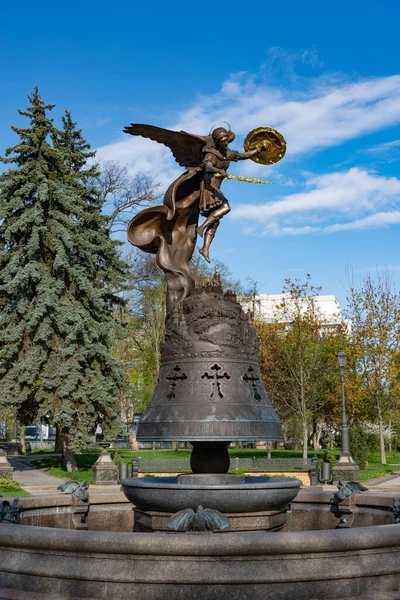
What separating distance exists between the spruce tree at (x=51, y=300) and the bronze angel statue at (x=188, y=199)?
16.9 metres

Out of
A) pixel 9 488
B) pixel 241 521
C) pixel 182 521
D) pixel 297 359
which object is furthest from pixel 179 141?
pixel 297 359

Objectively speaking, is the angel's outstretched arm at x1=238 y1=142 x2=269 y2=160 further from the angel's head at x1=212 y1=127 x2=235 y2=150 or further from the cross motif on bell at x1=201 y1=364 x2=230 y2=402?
the cross motif on bell at x1=201 y1=364 x2=230 y2=402

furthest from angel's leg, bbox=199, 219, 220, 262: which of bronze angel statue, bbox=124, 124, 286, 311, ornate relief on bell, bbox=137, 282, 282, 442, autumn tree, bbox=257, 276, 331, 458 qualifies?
autumn tree, bbox=257, 276, 331, 458

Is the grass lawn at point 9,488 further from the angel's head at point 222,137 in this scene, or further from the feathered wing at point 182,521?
the feathered wing at point 182,521

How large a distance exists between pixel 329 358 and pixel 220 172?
96.3 ft

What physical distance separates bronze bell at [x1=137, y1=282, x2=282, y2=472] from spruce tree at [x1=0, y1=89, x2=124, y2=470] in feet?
58.0

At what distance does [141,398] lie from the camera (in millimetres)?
49688

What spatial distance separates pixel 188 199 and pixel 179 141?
2.87 feet

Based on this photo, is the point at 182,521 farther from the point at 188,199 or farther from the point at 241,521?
the point at 188,199

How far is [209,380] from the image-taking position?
855cm

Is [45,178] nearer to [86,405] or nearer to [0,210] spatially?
[0,210]

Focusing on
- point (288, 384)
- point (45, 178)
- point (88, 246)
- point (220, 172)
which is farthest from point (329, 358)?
point (220, 172)

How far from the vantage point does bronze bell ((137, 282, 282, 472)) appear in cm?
823

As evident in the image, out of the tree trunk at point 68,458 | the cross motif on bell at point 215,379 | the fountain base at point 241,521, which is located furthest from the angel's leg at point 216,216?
the tree trunk at point 68,458
